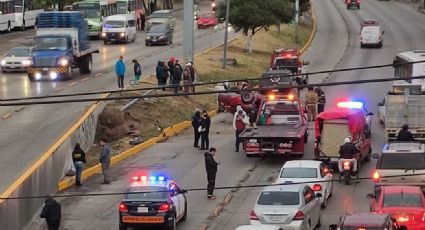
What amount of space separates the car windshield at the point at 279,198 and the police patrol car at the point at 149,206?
239cm

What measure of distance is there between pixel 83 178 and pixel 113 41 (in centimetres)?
4167

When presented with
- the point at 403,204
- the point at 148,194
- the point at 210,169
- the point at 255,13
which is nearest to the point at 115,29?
the point at 255,13

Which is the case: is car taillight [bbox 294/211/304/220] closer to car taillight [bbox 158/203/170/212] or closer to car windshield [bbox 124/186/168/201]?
car taillight [bbox 158/203/170/212]

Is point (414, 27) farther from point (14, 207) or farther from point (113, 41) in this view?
point (14, 207)

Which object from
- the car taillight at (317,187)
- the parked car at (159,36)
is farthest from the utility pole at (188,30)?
the car taillight at (317,187)

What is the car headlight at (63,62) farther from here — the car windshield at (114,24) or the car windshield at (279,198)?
the car windshield at (279,198)

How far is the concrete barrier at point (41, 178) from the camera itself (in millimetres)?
26688

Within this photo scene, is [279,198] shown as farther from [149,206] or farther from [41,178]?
[41,178]

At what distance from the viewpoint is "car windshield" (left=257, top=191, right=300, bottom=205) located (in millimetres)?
24828

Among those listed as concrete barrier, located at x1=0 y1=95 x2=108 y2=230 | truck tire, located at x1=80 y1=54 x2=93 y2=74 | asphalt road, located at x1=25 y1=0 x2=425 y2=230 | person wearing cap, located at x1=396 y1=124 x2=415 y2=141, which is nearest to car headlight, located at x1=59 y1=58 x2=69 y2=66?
truck tire, located at x1=80 y1=54 x2=93 y2=74

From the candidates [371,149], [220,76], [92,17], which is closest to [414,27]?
[92,17]

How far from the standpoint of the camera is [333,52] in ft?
259

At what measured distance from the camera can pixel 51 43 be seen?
49.6 meters

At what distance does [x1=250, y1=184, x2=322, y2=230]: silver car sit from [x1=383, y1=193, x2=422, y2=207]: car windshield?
6.28 feet
